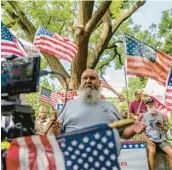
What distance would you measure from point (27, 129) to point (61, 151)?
30 centimetres

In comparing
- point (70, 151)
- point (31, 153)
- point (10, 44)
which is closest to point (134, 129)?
point (70, 151)

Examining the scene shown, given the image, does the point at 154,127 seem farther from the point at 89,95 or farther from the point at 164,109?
the point at 89,95

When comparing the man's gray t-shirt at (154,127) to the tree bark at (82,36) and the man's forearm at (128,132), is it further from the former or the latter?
the man's forearm at (128,132)

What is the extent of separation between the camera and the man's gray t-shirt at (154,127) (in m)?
9.72

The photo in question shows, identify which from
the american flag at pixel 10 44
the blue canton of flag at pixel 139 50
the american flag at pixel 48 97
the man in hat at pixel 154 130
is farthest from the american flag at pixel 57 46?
the american flag at pixel 48 97

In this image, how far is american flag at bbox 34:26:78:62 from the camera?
12.8 metres

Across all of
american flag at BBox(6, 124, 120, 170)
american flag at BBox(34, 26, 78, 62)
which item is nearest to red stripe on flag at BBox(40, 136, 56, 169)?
american flag at BBox(6, 124, 120, 170)

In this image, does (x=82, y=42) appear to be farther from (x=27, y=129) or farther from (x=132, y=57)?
Result: (x=27, y=129)

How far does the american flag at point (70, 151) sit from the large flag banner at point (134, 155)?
5736mm

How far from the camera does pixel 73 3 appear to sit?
82.2 feet

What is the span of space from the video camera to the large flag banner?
6.07 metres

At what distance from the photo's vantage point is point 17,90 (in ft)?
11.1

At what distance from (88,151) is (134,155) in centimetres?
596

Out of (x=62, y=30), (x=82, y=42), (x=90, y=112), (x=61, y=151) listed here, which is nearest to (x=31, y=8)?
(x=62, y=30)
